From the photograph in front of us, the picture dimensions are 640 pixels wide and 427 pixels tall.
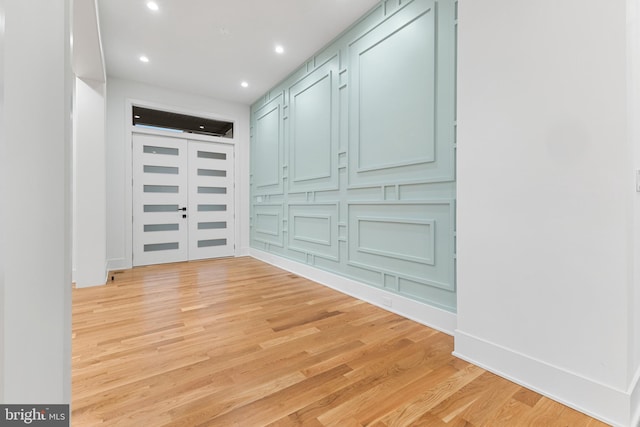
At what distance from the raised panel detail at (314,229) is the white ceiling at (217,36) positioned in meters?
2.20

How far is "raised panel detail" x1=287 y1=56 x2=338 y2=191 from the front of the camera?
3.63 metres

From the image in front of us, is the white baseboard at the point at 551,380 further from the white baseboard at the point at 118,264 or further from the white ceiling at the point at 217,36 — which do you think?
the white baseboard at the point at 118,264

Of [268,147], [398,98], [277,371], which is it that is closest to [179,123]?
[268,147]

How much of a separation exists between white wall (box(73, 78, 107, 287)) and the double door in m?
1.32

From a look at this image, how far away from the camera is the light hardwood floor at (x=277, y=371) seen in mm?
1377

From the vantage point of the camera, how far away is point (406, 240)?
269 centimetres

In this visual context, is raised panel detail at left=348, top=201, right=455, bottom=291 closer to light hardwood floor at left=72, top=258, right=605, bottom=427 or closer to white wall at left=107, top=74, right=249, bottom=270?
light hardwood floor at left=72, top=258, right=605, bottom=427

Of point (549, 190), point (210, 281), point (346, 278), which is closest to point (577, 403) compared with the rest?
point (549, 190)

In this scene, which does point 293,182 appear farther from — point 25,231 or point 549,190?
point 25,231

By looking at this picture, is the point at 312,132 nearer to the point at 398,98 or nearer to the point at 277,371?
the point at 398,98

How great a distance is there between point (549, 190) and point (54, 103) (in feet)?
7.36

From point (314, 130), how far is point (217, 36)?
5.56ft

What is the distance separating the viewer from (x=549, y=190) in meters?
1.56

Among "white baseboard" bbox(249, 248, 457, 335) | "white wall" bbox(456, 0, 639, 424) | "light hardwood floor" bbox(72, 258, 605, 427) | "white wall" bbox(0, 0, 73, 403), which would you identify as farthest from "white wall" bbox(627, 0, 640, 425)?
"white wall" bbox(0, 0, 73, 403)
